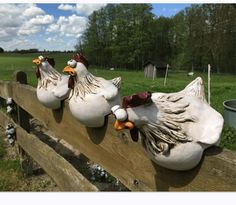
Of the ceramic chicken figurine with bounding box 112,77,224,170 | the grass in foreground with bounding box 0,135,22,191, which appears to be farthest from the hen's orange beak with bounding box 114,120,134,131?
the grass in foreground with bounding box 0,135,22,191

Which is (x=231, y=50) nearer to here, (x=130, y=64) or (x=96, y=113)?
(x=130, y=64)

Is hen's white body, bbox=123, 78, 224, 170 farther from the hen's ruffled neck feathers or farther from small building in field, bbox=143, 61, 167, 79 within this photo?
small building in field, bbox=143, 61, 167, 79

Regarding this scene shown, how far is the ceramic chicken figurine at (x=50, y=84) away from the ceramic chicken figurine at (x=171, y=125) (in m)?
0.91

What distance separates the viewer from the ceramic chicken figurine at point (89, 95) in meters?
1.41

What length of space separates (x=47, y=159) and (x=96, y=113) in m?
0.88

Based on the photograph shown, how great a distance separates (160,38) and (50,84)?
118 ft

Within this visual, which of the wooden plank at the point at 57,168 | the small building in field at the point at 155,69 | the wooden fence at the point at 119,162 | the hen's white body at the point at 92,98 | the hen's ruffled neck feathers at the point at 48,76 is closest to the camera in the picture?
the wooden fence at the point at 119,162


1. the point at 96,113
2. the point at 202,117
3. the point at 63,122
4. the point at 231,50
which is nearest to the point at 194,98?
Answer: the point at 202,117

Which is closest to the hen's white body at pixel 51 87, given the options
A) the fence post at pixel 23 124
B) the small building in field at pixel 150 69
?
the fence post at pixel 23 124

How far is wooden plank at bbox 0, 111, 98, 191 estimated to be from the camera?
1639 millimetres

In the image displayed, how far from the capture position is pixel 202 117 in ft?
3.22

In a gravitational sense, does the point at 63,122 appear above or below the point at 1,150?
above

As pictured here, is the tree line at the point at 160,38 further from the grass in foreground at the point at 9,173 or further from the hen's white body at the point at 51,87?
the hen's white body at the point at 51,87

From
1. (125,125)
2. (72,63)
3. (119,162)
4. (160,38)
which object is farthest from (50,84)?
(160,38)
